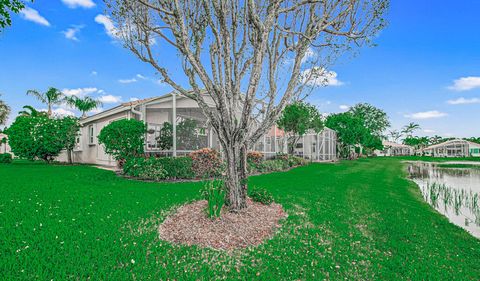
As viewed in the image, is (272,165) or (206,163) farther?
(272,165)

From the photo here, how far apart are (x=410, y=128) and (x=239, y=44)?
9477 centimetres

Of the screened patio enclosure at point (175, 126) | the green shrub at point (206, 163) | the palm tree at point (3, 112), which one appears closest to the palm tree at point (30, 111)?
the palm tree at point (3, 112)

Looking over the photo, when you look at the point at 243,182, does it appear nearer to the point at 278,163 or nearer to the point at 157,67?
the point at 157,67

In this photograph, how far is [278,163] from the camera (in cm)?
1577

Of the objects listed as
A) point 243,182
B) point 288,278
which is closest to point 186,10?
point 243,182

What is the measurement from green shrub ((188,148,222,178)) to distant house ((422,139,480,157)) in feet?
238

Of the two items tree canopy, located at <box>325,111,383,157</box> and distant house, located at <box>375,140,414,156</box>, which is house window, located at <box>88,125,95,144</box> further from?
distant house, located at <box>375,140,414,156</box>

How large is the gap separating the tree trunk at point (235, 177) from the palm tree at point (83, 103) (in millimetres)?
33534

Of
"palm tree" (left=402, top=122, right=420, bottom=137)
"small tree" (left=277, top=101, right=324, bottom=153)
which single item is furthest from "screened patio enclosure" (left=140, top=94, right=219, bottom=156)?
"palm tree" (left=402, top=122, right=420, bottom=137)

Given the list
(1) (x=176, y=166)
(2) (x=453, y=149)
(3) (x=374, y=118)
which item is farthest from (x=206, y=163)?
(2) (x=453, y=149)

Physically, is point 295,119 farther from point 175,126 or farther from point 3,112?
point 3,112

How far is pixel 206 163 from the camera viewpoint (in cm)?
1111

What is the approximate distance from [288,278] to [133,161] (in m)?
8.69

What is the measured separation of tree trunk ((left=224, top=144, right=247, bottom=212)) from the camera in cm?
461
